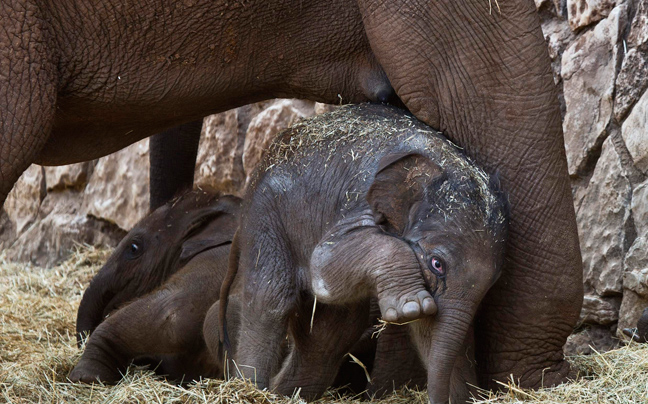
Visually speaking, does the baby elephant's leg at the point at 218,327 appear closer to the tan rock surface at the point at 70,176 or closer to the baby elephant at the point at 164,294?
the baby elephant at the point at 164,294

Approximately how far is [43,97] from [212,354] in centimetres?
143

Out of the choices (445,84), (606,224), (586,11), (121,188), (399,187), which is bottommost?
(606,224)

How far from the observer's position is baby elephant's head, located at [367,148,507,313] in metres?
3.38

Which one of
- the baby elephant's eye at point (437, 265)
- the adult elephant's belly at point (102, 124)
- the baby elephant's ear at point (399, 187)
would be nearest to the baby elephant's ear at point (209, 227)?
the adult elephant's belly at point (102, 124)

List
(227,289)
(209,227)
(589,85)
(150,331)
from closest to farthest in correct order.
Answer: (227,289), (150,331), (589,85), (209,227)

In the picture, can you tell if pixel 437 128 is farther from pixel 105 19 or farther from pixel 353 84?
pixel 105 19

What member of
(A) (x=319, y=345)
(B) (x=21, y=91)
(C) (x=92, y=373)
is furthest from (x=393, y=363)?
(B) (x=21, y=91)

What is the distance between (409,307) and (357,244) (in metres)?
0.36

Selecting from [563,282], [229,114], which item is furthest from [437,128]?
[229,114]

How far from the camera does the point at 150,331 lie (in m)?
4.59

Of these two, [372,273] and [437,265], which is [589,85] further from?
[372,273]

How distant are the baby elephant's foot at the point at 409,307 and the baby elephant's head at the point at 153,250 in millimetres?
1906

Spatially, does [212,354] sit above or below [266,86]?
below

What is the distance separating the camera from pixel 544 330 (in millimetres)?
3684
